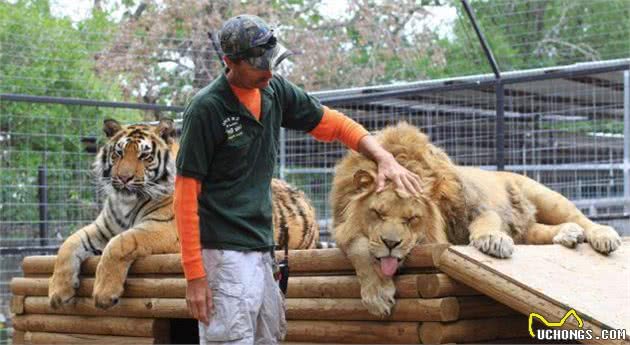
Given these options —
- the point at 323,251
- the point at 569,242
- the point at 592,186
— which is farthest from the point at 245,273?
the point at 592,186

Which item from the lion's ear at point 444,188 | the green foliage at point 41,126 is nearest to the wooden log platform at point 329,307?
the lion's ear at point 444,188

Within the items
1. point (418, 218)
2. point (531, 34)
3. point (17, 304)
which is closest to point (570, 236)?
point (418, 218)

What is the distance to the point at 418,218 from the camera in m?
4.74

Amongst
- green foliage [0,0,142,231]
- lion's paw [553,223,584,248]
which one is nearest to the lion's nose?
lion's paw [553,223,584,248]

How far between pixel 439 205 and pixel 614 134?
191 inches

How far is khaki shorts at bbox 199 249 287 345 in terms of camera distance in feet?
13.3

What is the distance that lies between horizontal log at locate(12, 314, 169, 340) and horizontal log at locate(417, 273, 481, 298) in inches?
75.5

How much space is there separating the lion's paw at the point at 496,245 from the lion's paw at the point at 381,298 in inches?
18.9

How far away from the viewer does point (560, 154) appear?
9.90 meters

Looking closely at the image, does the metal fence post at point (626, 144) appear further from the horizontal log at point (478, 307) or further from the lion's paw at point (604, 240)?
the horizontal log at point (478, 307)

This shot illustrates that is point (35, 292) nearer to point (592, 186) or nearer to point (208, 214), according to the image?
→ point (208, 214)

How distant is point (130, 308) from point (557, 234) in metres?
2.53

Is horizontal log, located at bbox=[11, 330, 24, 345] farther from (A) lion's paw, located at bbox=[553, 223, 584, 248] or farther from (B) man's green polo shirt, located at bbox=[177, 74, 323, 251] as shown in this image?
(A) lion's paw, located at bbox=[553, 223, 584, 248]

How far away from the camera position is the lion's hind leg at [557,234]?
5.41 meters
